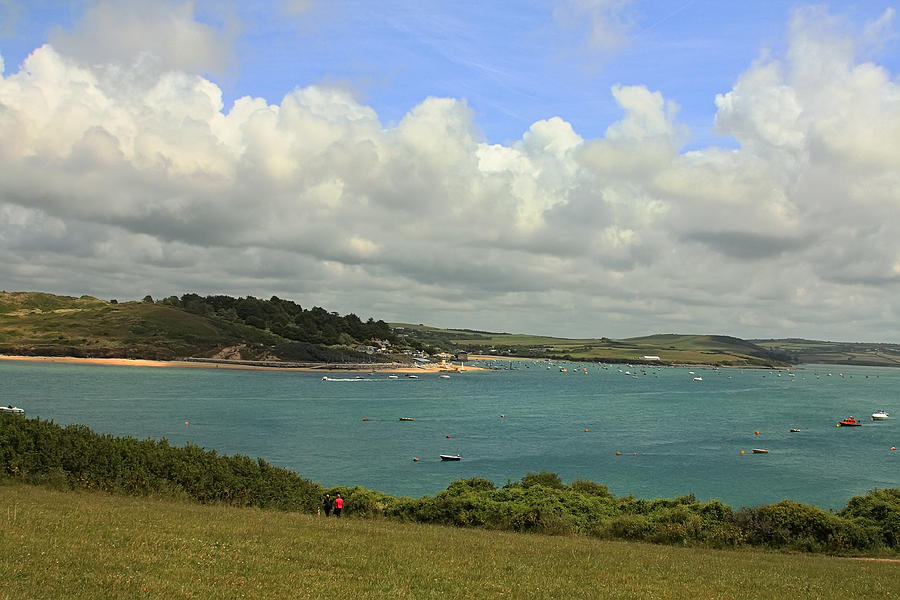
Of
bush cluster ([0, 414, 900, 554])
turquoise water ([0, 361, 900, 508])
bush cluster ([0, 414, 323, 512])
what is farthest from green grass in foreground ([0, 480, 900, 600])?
turquoise water ([0, 361, 900, 508])

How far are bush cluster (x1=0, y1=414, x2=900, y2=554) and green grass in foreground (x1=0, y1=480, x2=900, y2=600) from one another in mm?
4061

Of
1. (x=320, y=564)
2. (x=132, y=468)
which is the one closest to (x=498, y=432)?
(x=132, y=468)

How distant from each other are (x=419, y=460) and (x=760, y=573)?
Answer: 55.5 meters

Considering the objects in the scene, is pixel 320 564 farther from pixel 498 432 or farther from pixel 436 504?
pixel 498 432

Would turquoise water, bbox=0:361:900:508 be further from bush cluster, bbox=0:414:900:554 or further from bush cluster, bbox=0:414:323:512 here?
bush cluster, bbox=0:414:323:512

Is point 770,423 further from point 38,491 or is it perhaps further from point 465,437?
point 38,491

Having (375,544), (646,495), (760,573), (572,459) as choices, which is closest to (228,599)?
(375,544)

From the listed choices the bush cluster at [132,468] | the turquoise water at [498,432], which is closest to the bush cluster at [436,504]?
the bush cluster at [132,468]

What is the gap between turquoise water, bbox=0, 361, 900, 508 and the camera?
217ft

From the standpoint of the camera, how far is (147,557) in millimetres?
14789

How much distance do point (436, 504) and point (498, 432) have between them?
66963 mm

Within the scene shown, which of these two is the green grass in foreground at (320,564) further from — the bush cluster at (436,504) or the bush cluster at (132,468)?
the bush cluster at (436,504)

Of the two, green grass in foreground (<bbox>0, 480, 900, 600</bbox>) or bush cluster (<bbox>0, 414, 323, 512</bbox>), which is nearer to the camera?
green grass in foreground (<bbox>0, 480, 900, 600</bbox>)

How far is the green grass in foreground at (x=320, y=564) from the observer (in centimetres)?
1327
